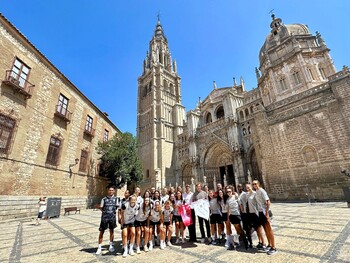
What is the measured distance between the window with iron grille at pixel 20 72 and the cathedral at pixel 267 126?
1688cm

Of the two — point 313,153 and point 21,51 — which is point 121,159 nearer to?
point 21,51

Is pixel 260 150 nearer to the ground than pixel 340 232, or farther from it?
farther from it

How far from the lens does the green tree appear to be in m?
15.7

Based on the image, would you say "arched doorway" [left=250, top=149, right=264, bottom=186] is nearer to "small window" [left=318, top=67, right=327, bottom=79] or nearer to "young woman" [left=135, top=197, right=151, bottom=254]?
"small window" [left=318, top=67, right=327, bottom=79]

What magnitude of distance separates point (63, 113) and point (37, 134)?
2.61 metres

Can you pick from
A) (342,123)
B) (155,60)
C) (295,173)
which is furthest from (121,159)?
(155,60)

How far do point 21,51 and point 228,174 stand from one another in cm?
2443

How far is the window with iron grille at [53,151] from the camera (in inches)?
440

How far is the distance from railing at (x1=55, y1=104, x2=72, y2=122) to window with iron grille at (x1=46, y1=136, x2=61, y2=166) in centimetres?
155

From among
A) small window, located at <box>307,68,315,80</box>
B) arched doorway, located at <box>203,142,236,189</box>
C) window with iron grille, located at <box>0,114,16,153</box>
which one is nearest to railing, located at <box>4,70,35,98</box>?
window with iron grille, located at <box>0,114,16,153</box>

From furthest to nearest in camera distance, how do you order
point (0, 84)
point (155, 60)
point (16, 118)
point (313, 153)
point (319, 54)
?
point (155, 60)
point (319, 54)
point (313, 153)
point (16, 118)
point (0, 84)

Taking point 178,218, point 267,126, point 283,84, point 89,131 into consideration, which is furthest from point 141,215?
point 283,84

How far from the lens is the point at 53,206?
34.0 ft

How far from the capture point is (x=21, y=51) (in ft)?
33.2
